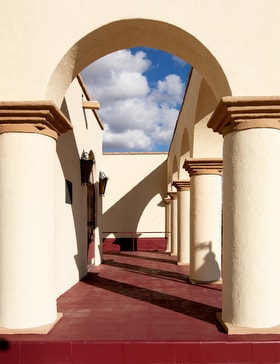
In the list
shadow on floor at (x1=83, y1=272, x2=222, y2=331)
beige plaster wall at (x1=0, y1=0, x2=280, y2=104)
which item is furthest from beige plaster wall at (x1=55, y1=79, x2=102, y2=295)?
beige plaster wall at (x1=0, y1=0, x2=280, y2=104)

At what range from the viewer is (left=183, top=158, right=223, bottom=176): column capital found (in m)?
7.37

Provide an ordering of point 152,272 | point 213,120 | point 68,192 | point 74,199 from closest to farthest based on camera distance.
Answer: point 213,120 → point 68,192 → point 74,199 → point 152,272

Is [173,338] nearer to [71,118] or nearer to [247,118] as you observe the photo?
[247,118]

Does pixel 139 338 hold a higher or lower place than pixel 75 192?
lower

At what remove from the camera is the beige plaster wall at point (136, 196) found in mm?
19391

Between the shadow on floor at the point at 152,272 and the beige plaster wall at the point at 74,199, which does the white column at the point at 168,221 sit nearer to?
the shadow on floor at the point at 152,272

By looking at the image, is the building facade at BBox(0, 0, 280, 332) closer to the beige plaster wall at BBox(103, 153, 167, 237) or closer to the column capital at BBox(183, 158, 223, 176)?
the column capital at BBox(183, 158, 223, 176)

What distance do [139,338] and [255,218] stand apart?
1.99m

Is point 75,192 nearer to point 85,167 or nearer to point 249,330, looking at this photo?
point 85,167

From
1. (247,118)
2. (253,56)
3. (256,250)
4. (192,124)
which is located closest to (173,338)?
(256,250)

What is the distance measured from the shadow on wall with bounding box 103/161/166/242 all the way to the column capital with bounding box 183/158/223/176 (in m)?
11.9

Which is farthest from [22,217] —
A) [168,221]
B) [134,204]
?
[134,204]

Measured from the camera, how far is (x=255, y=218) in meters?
4.04

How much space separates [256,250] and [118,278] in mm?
4883
